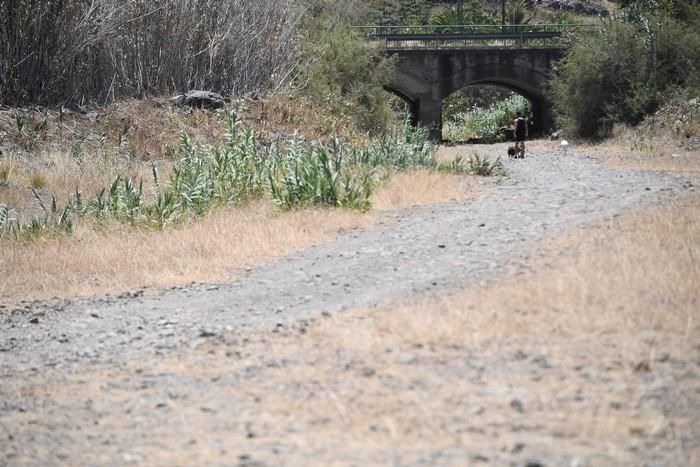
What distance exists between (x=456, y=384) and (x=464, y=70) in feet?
119

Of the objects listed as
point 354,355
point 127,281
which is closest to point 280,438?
point 354,355

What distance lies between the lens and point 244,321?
823 centimetres

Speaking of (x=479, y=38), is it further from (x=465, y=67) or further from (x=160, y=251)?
(x=160, y=251)

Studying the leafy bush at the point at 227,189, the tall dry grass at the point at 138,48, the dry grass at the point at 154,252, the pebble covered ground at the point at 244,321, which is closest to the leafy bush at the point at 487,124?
the tall dry grass at the point at 138,48

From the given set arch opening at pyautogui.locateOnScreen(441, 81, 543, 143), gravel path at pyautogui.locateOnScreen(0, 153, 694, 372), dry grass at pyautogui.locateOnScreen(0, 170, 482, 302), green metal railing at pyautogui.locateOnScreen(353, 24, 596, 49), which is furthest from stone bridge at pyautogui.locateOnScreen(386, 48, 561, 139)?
gravel path at pyautogui.locateOnScreen(0, 153, 694, 372)

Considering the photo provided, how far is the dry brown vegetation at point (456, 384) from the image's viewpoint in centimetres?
513

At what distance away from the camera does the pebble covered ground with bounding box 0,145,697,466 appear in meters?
5.38

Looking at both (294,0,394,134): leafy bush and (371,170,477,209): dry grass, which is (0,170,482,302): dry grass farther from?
(294,0,394,134): leafy bush

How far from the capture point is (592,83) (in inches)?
1153

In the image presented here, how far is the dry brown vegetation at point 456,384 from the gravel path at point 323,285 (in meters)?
0.59

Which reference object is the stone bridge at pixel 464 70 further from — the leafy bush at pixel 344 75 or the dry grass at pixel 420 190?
the dry grass at pixel 420 190

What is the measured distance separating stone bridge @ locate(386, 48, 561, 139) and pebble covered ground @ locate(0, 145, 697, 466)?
88.1 feet

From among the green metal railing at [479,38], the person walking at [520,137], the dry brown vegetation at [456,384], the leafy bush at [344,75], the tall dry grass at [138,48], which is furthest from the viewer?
the green metal railing at [479,38]

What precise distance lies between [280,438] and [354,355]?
1396 millimetres
